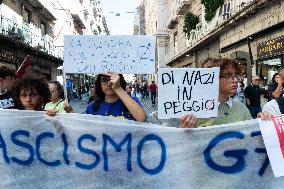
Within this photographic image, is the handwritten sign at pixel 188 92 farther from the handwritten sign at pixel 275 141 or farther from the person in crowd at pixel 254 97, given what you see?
the person in crowd at pixel 254 97

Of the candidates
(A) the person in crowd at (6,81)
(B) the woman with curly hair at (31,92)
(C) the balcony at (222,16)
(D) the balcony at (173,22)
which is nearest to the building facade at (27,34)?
(C) the balcony at (222,16)

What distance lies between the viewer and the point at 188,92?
307 cm

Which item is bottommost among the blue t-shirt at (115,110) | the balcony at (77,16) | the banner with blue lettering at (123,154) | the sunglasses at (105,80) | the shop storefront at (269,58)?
the banner with blue lettering at (123,154)

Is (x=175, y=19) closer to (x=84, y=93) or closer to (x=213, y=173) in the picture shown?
(x=84, y=93)

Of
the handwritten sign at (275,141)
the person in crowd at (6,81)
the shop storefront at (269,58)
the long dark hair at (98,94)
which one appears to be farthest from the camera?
the shop storefront at (269,58)

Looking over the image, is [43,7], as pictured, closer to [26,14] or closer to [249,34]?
[26,14]

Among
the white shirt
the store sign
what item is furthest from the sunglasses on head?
the store sign

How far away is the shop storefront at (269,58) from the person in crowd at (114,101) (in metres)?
10.8

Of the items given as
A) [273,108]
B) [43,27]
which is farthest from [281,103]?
[43,27]

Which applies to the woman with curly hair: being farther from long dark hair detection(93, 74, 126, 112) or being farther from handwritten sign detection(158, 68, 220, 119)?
handwritten sign detection(158, 68, 220, 119)

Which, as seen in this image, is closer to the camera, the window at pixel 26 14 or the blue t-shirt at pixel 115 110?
the blue t-shirt at pixel 115 110

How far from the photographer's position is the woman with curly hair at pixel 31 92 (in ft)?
11.4

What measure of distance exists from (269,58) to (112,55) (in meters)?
12.2

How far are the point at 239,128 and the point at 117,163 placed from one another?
31.2 inches
